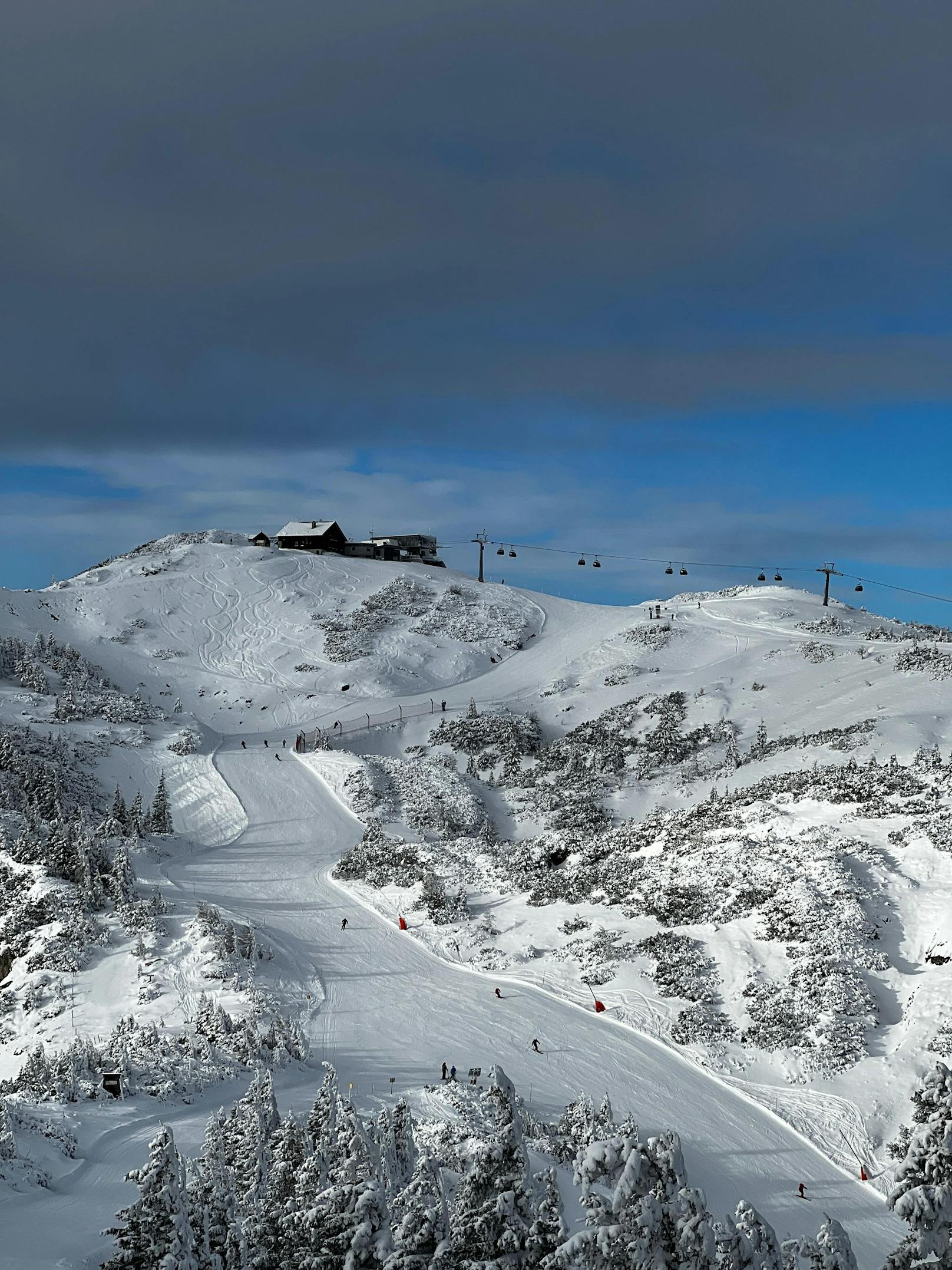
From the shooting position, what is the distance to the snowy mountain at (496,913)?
1977 centimetres

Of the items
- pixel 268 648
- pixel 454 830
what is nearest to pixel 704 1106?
pixel 454 830

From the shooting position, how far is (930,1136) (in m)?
11.7

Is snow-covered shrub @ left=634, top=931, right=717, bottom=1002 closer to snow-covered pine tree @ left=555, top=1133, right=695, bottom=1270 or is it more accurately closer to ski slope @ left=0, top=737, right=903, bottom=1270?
ski slope @ left=0, top=737, right=903, bottom=1270

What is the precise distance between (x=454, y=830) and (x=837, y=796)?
19.5 meters

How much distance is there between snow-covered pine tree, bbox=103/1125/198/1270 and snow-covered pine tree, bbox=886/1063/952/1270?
9.10 metres

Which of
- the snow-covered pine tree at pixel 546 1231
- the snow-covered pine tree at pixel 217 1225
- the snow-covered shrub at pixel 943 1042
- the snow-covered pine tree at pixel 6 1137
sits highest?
the snow-covered pine tree at pixel 546 1231

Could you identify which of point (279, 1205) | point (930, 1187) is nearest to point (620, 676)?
point (279, 1205)

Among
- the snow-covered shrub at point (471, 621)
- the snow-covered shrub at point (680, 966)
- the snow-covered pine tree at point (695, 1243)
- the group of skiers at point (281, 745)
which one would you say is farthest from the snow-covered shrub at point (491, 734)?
the snow-covered pine tree at point (695, 1243)

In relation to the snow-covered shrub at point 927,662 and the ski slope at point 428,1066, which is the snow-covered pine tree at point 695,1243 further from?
the snow-covered shrub at point 927,662

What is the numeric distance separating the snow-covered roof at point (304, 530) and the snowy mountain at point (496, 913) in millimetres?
38416

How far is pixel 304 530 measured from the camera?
109 m

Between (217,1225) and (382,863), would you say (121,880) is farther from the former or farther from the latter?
(217,1225)

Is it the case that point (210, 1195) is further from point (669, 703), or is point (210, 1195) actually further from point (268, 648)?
Result: point (268, 648)

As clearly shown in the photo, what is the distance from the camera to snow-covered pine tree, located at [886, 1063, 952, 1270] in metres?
11.1
